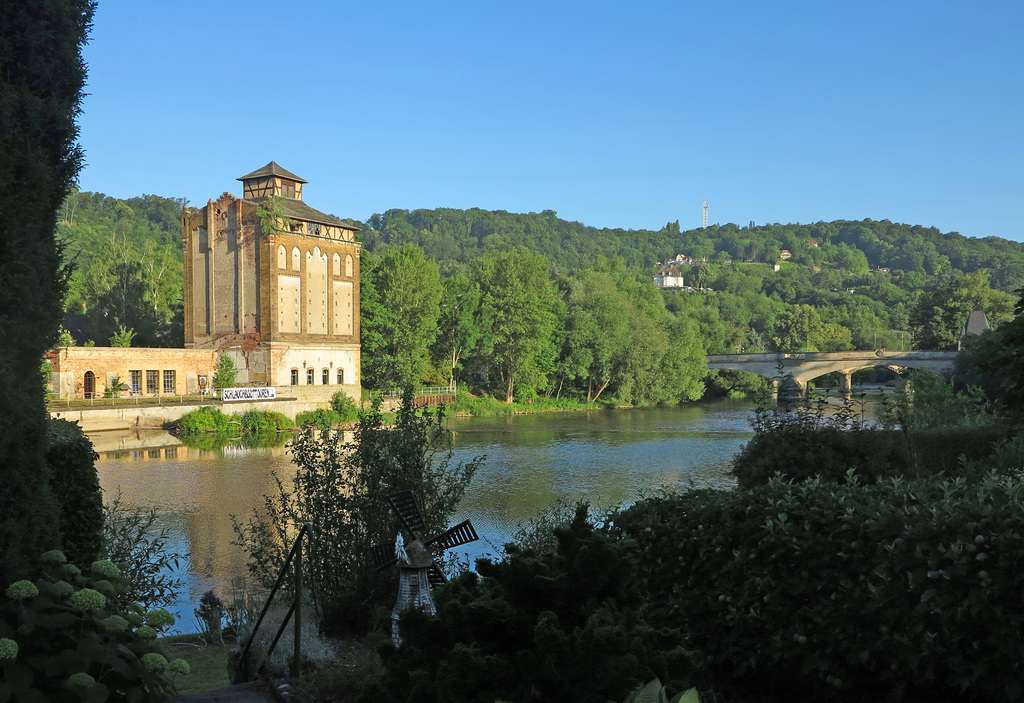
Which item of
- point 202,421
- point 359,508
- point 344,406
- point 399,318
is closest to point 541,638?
point 359,508

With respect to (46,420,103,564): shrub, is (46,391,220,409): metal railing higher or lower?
lower

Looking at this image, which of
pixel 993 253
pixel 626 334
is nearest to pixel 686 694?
pixel 626 334

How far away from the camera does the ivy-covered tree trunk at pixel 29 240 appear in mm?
4652

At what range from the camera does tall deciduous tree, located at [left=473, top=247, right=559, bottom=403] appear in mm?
52594

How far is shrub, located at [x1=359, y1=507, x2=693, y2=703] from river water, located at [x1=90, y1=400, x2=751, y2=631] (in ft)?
24.0

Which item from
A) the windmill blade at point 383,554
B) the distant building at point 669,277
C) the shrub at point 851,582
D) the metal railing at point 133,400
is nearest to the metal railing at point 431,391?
the metal railing at point 133,400

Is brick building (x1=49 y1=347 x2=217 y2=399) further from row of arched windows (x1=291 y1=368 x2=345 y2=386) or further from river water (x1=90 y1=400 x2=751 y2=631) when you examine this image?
river water (x1=90 y1=400 x2=751 y2=631)

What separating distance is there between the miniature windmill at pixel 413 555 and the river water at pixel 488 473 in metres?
3.18

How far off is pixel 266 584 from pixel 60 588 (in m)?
5.06

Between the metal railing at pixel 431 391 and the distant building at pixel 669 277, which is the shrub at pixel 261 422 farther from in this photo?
the distant building at pixel 669 277

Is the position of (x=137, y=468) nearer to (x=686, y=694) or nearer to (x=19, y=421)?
(x=19, y=421)

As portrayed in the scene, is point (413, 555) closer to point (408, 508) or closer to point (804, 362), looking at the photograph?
point (408, 508)

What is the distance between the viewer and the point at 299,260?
4397 cm

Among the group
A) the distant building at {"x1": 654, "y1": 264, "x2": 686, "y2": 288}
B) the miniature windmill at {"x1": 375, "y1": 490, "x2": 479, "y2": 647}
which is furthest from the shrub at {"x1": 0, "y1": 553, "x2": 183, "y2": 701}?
the distant building at {"x1": 654, "y1": 264, "x2": 686, "y2": 288}
